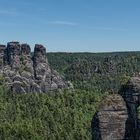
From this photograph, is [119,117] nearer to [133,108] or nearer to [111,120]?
[111,120]

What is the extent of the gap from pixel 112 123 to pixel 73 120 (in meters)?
153

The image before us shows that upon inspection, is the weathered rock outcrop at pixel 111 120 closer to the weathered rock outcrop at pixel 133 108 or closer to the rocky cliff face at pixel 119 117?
the rocky cliff face at pixel 119 117

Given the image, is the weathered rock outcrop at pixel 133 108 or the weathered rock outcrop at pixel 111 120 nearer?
the weathered rock outcrop at pixel 111 120

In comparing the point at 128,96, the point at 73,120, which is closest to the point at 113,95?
the point at 128,96

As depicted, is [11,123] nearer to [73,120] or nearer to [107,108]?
[73,120]

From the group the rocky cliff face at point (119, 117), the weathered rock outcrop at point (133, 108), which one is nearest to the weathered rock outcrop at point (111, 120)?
the rocky cliff face at point (119, 117)

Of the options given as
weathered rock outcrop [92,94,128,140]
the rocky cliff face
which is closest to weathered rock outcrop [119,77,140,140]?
the rocky cliff face

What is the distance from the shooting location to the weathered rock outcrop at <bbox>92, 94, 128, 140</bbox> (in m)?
45.2

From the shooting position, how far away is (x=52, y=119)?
653ft

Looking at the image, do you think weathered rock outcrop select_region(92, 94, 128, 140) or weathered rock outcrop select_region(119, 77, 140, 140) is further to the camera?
weathered rock outcrop select_region(119, 77, 140, 140)

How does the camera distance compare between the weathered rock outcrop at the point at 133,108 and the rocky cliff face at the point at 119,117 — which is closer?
the rocky cliff face at the point at 119,117

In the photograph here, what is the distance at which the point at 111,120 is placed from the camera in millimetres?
45344

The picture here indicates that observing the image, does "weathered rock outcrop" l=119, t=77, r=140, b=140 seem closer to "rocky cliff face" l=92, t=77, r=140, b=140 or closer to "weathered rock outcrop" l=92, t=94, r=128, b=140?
"rocky cliff face" l=92, t=77, r=140, b=140

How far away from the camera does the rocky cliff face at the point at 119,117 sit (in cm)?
4525
